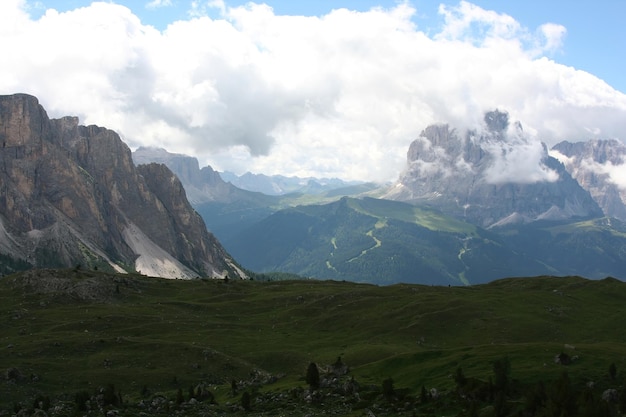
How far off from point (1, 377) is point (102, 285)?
7912 cm

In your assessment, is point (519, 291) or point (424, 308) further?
point (519, 291)

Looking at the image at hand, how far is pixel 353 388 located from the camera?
225 feet

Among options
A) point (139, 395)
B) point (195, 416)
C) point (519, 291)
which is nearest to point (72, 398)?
point (139, 395)

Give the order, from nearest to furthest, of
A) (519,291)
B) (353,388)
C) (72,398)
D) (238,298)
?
(353,388) → (72,398) → (519,291) → (238,298)

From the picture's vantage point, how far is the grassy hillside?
76062 mm

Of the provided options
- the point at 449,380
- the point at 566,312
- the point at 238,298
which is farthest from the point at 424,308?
the point at 449,380

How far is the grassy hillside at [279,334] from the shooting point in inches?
2995

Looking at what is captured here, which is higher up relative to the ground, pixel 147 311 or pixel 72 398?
pixel 147 311

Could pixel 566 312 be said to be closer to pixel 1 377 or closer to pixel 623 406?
pixel 623 406

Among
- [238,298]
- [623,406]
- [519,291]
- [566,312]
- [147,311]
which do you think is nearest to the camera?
[623,406]

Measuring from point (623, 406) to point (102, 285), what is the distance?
135m

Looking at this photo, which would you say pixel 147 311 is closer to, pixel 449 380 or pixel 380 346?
pixel 380 346

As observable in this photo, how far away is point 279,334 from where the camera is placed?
422ft

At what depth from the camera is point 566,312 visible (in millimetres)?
129625
